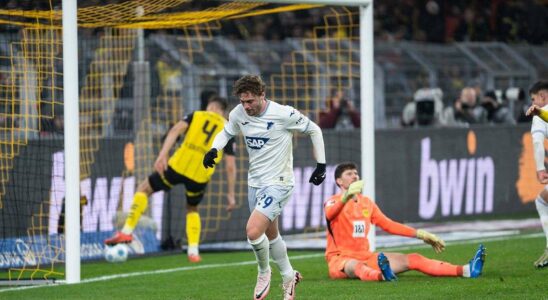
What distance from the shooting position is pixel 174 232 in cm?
1593

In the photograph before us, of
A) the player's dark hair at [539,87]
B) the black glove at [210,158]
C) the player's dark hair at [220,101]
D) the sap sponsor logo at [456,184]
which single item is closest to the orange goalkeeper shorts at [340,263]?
the black glove at [210,158]

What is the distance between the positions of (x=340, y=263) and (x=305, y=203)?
20.4 feet

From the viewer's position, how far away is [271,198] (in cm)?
949

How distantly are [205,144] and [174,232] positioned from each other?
2.15 meters

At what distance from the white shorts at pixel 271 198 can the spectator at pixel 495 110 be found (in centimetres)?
1109

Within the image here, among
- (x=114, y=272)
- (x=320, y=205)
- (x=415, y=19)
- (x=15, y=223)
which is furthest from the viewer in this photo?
(x=415, y=19)

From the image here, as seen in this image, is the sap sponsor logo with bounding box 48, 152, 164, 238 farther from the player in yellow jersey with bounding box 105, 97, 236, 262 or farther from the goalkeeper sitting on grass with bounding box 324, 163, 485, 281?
the goalkeeper sitting on grass with bounding box 324, 163, 485, 281

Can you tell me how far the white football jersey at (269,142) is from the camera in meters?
9.59

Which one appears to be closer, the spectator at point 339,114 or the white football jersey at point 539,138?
the white football jersey at point 539,138

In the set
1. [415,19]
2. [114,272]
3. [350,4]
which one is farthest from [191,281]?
[415,19]

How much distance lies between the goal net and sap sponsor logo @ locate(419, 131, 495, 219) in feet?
5.30

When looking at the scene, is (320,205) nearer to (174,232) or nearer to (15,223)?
(174,232)

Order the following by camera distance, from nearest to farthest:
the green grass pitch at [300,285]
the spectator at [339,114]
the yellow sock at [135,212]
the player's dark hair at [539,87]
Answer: the green grass pitch at [300,285]
the player's dark hair at [539,87]
the yellow sock at [135,212]
the spectator at [339,114]

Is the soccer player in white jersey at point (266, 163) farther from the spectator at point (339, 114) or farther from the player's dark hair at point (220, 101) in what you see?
the spectator at point (339, 114)
